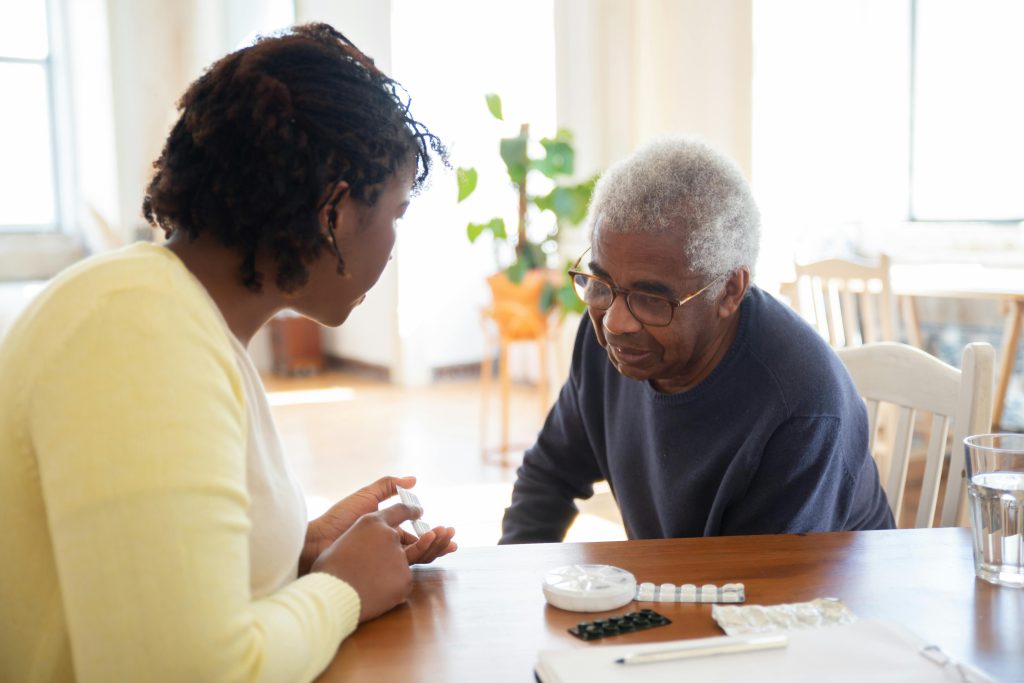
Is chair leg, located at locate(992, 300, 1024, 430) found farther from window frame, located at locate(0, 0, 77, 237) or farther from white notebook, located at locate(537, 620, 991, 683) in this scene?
window frame, located at locate(0, 0, 77, 237)

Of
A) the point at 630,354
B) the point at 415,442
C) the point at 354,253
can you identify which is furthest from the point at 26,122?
the point at 354,253

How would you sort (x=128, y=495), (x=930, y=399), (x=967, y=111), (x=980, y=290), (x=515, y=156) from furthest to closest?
(x=967, y=111) → (x=515, y=156) → (x=980, y=290) → (x=930, y=399) → (x=128, y=495)

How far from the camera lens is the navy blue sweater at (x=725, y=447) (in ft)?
4.22

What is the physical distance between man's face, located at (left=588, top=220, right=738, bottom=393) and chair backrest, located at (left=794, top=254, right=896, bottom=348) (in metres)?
2.07

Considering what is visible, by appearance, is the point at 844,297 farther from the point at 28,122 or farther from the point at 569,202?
the point at 28,122

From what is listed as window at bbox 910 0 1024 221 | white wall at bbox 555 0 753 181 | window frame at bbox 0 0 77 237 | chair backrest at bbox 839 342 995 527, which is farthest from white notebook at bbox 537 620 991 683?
Answer: window frame at bbox 0 0 77 237

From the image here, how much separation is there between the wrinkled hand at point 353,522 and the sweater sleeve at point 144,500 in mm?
292

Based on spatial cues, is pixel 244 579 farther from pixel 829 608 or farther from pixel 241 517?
pixel 829 608

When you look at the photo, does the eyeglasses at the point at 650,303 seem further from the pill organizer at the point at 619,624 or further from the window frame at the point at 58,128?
the window frame at the point at 58,128

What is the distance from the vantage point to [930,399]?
1508 mm

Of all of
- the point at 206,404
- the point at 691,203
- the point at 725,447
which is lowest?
the point at 725,447

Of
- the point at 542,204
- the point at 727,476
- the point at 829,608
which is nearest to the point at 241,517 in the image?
the point at 829,608

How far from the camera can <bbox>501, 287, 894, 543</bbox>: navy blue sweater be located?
1.29 m

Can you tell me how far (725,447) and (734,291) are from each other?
21cm
